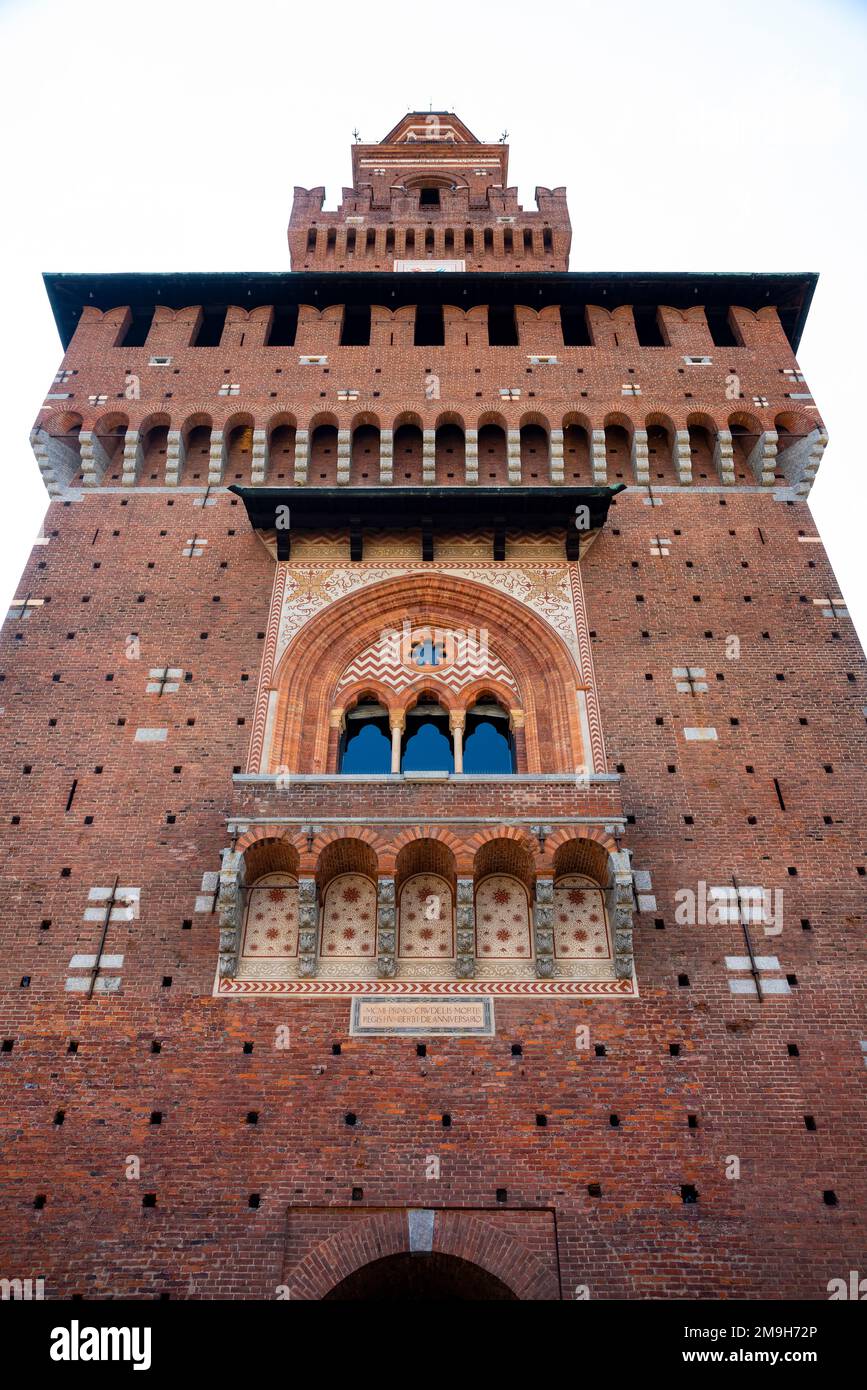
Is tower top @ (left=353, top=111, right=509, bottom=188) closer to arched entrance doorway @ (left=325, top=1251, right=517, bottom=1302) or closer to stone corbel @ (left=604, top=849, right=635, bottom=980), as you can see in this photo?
stone corbel @ (left=604, top=849, right=635, bottom=980)

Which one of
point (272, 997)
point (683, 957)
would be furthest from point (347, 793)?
point (683, 957)

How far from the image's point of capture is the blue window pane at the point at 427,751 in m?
12.9

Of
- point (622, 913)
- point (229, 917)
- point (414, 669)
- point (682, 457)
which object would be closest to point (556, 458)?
point (682, 457)

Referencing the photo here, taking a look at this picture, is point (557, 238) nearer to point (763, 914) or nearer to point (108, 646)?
point (108, 646)

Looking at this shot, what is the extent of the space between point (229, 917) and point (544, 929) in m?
3.16

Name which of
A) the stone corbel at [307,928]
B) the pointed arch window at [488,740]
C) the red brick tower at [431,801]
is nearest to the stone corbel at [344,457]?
the red brick tower at [431,801]

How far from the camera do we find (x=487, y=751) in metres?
13.0

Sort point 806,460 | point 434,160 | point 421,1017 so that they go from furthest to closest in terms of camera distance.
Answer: point 434,160 → point 806,460 → point 421,1017

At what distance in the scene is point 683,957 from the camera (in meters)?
10.8

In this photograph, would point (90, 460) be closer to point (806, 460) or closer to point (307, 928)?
point (307, 928)

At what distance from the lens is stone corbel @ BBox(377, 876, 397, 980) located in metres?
10.7

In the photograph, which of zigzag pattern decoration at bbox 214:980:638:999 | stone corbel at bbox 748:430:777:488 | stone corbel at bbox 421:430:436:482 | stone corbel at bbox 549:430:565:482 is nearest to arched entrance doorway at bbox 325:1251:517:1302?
zigzag pattern decoration at bbox 214:980:638:999

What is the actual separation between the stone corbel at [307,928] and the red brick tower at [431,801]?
0.04 metres

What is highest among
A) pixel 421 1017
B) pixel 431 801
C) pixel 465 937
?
pixel 431 801
